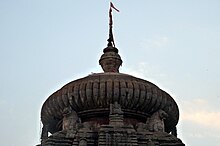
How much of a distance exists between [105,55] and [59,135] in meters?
6.49

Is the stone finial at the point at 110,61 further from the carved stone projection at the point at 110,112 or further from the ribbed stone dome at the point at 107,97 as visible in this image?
the ribbed stone dome at the point at 107,97

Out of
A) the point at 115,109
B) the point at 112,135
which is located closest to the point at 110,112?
the point at 115,109

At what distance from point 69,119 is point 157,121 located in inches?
162

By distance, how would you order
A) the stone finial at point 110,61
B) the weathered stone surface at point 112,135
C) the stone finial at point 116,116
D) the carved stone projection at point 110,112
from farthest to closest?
the stone finial at point 110,61 → the stone finial at point 116,116 → the carved stone projection at point 110,112 → the weathered stone surface at point 112,135

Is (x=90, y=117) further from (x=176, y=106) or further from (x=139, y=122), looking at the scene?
(x=176, y=106)

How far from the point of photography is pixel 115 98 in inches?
896

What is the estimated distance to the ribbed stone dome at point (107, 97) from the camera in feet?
75.2

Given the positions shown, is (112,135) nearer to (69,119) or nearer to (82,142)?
(82,142)

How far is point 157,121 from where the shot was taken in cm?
2333

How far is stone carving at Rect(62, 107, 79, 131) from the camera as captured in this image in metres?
22.8

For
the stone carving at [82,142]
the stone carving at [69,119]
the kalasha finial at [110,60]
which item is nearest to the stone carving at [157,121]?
the stone carving at [82,142]

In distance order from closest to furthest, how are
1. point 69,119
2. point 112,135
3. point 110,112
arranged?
1. point 112,135
2. point 110,112
3. point 69,119

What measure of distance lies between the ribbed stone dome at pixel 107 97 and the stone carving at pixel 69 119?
34cm

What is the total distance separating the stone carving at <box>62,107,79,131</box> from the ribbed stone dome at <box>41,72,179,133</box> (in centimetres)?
34
